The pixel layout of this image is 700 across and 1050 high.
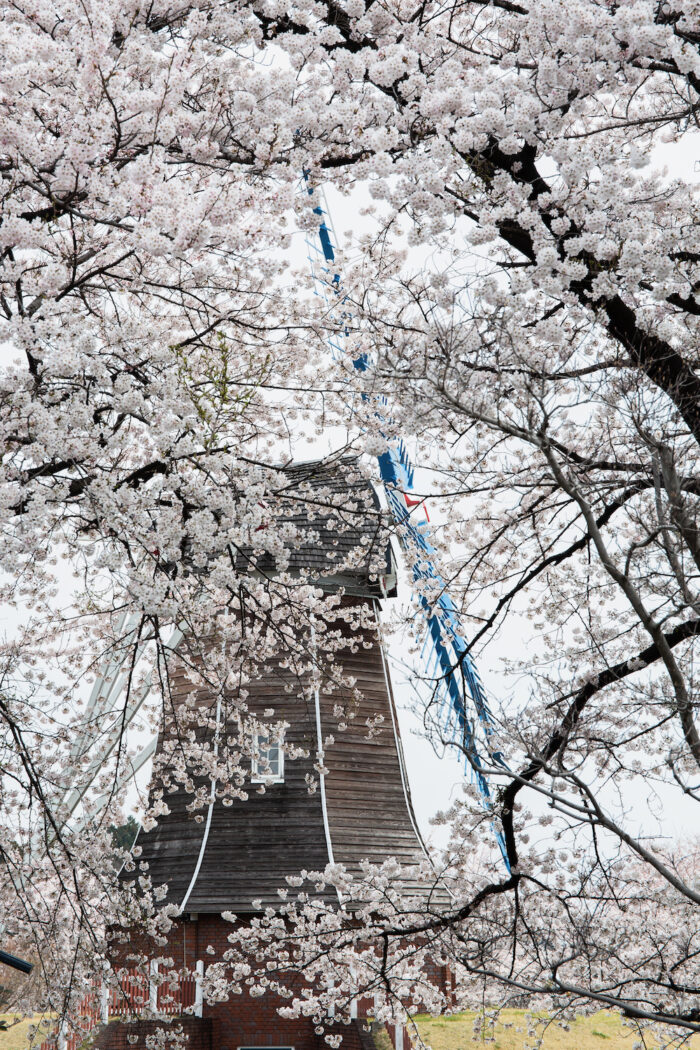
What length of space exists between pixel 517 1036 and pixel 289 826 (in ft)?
15.3

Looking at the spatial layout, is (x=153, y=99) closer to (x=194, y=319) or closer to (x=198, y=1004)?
(x=194, y=319)

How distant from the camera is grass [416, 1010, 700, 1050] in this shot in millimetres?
13867

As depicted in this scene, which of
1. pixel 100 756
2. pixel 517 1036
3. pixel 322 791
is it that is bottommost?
pixel 517 1036

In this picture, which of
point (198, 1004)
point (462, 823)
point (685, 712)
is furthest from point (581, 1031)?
point (685, 712)

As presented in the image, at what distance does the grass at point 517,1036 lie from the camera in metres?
13.9

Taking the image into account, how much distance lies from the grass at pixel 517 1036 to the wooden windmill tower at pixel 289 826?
171cm

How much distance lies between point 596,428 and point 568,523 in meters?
1.38

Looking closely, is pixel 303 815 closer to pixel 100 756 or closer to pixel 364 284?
pixel 100 756

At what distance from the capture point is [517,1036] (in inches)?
573

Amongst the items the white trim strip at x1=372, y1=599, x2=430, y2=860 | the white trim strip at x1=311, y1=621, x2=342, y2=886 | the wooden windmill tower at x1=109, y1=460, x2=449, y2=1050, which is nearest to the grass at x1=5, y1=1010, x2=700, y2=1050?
the wooden windmill tower at x1=109, y1=460, x2=449, y2=1050

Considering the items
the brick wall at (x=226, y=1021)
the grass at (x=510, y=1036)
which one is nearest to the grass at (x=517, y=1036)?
the grass at (x=510, y=1036)

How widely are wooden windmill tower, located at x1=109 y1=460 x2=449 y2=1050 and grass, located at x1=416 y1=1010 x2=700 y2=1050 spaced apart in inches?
67.2

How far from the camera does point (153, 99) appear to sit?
5.74 m

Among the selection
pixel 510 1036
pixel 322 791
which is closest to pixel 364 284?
pixel 322 791
